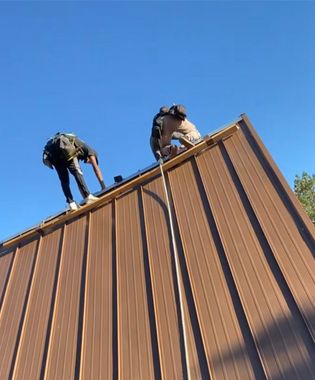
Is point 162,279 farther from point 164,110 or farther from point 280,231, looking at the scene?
point 164,110

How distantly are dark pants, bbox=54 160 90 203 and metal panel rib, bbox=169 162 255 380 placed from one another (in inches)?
77.3

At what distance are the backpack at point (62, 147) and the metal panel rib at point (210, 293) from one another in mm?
2354

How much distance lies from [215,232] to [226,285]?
493 millimetres

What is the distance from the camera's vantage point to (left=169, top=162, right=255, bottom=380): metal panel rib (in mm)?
1848

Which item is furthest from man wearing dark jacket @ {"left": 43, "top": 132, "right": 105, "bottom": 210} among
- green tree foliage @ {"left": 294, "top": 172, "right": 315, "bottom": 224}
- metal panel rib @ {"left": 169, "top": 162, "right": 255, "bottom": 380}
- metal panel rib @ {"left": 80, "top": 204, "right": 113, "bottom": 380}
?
green tree foliage @ {"left": 294, "top": 172, "right": 315, "bottom": 224}

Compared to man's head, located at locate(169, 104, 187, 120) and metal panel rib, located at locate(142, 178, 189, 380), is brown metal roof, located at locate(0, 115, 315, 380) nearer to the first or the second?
metal panel rib, located at locate(142, 178, 189, 380)

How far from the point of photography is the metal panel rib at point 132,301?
7.01 feet

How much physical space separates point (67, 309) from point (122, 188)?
56.4 inches

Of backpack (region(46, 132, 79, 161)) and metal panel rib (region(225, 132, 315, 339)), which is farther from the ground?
backpack (region(46, 132, 79, 161))

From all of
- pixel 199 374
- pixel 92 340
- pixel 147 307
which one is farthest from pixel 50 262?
pixel 199 374

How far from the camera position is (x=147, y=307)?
94.3 inches

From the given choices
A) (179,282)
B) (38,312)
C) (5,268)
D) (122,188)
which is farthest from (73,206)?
(179,282)

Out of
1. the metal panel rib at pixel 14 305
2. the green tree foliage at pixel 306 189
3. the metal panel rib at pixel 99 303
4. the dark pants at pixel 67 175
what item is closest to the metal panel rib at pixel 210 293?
the metal panel rib at pixel 99 303

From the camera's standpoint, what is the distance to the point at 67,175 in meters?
4.97
